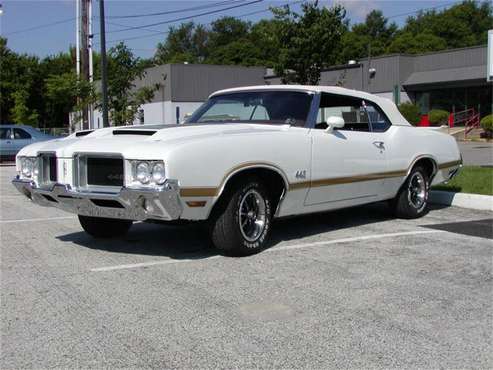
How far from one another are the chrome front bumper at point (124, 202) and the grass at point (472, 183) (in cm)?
598

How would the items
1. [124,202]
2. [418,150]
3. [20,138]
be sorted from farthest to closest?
[20,138] < [418,150] < [124,202]

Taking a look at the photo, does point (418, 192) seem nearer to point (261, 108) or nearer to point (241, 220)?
point (261, 108)

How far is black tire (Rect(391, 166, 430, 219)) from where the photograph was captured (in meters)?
8.02

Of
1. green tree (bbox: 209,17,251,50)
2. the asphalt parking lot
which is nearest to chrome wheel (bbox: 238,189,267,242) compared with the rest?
the asphalt parking lot

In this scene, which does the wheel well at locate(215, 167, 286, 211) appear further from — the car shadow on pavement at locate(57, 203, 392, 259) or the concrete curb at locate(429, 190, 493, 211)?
the concrete curb at locate(429, 190, 493, 211)

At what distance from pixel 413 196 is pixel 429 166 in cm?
54

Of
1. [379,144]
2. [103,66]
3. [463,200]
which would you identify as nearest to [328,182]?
[379,144]

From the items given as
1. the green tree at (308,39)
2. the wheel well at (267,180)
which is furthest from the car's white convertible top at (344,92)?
the green tree at (308,39)

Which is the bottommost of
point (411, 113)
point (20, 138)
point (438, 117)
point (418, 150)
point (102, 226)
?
point (102, 226)

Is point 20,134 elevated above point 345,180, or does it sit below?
above

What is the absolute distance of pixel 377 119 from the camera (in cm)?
772

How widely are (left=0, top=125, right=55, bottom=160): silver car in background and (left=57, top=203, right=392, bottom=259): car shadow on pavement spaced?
15020 millimetres

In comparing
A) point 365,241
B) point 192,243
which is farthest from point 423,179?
point 192,243

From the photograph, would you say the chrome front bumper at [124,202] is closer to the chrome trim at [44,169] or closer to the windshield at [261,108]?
the chrome trim at [44,169]
